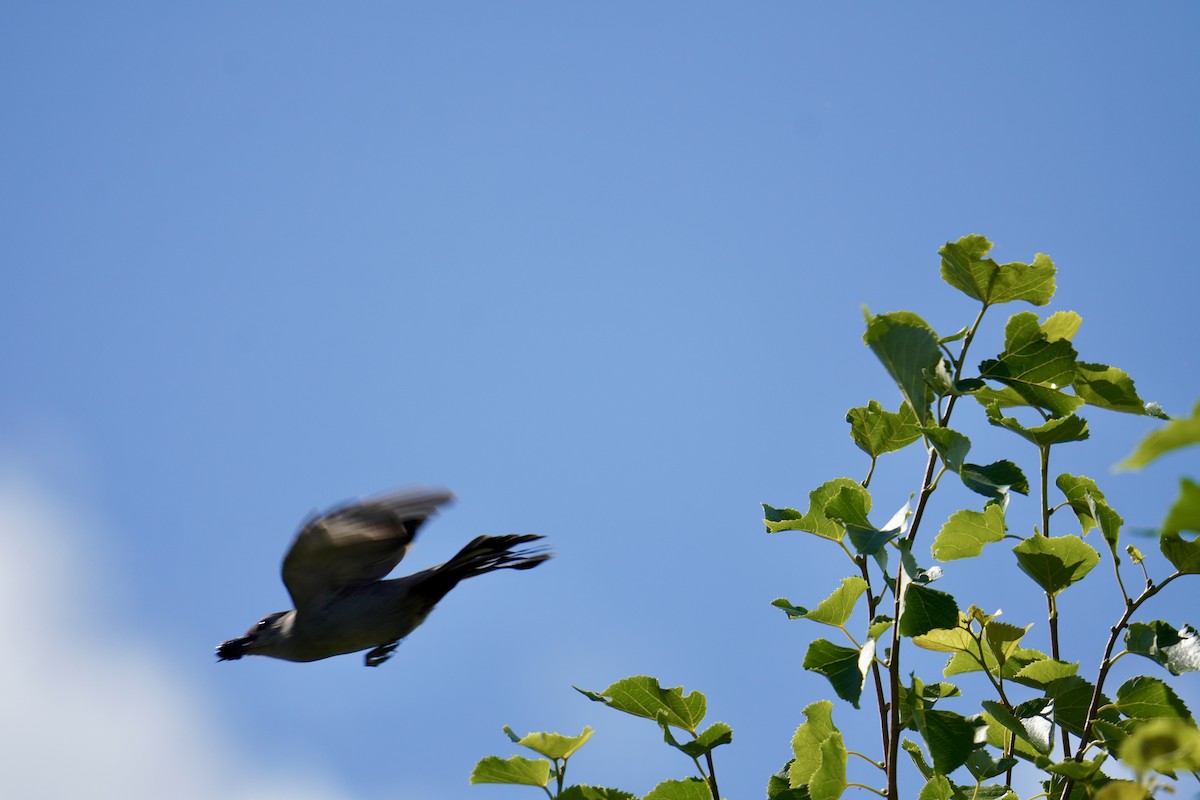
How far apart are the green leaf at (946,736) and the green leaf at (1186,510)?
5.69 ft

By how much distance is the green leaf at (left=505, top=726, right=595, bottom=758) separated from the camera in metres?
2.58

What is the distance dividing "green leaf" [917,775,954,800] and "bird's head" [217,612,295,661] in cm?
293

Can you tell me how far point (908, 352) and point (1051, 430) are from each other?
1.75 feet

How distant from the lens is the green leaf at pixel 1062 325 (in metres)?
2.66

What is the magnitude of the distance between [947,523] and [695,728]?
0.88 m

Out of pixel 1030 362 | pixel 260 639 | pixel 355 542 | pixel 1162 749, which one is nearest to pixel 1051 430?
pixel 1030 362

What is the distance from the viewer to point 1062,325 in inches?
105

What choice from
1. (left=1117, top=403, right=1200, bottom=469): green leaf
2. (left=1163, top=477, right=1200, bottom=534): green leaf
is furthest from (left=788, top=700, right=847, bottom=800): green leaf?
(left=1117, top=403, right=1200, bottom=469): green leaf

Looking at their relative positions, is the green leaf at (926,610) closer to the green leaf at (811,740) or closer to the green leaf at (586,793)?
the green leaf at (811,740)

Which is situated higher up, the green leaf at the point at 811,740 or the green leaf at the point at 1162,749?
the green leaf at the point at 811,740

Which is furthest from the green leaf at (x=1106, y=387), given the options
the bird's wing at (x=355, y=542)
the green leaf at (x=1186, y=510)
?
the bird's wing at (x=355, y=542)

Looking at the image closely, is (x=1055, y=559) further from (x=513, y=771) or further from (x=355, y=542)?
(x=355, y=542)

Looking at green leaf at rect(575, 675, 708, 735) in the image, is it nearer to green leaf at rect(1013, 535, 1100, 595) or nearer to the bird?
green leaf at rect(1013, 535, 1100, 595)

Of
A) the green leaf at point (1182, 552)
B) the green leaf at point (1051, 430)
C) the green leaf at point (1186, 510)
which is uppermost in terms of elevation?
the green leaf at point (1051, 430)
